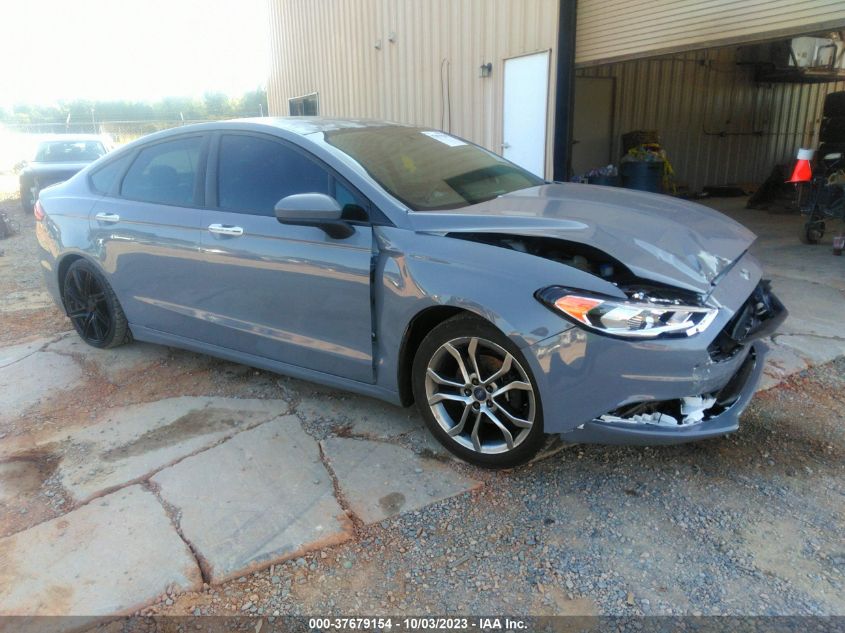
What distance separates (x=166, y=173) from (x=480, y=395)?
258cm

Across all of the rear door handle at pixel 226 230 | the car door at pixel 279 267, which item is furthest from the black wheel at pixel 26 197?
the rear door handle at pixel 226 230

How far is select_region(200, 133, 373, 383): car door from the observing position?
3.00 meters

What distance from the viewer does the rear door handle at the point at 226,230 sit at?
133 inches

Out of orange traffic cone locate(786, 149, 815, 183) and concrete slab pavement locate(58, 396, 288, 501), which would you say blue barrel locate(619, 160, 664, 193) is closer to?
orange traffic cone locate(786, 149, 815, 183)

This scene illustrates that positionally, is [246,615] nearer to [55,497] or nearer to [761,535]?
[55,497]

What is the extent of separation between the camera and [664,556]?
228 centimetres

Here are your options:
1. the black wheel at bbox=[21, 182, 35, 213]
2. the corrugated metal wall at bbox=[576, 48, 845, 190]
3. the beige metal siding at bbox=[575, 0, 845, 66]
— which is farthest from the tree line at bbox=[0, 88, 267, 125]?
the beige metal siding at bbox=[575, 0, 845, 66]

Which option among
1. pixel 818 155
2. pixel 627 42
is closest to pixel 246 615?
pixel 627 42

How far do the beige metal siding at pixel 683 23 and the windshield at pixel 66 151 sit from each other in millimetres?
10241

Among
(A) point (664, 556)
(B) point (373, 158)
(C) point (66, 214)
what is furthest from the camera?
(C) point (66, 214)

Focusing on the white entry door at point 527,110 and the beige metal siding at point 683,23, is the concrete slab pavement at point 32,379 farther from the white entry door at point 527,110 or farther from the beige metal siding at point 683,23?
the beige metal siding at point 683,23

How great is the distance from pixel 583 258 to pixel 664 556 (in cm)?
122

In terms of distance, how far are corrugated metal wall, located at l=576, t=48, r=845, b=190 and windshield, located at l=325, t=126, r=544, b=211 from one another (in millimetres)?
7312

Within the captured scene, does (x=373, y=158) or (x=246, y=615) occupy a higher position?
(x=373, y=158)
